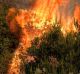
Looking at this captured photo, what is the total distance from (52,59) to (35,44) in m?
0.78

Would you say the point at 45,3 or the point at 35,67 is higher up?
the point at 45,3

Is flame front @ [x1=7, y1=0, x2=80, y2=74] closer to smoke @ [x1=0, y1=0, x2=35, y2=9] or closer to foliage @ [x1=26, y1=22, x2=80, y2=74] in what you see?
smoke @ [x1=0, y1=0, x2=35, y2=9]

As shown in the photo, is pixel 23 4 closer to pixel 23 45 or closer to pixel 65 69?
pixel 23 45

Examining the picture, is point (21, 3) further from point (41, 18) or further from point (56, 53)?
point (56, 53)

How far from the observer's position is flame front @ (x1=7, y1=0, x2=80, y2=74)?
8570 millimetres

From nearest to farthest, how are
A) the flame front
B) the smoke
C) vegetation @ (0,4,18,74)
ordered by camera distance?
vegetation @ (0,4,18,74) → the flame front → the smoke

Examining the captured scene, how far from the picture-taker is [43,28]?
8.68m

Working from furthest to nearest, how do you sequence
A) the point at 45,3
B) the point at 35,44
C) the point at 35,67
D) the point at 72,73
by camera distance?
the point at 45,3, the point at 35,44, the point at 35,67, the point at 72,73

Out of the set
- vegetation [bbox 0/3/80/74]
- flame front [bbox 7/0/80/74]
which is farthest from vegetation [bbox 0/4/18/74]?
flame front [bbox 7/0/80/74]

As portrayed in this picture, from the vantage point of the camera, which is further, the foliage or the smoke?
the smoke

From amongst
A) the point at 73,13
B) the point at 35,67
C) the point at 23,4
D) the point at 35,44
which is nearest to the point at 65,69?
the point at 35,67

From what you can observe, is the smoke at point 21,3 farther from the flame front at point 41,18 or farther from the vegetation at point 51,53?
the vegetation at point 51,53

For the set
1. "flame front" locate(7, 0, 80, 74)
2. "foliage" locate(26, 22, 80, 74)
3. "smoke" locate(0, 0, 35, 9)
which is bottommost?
"foliage" locate(26, 22, 80, 74)

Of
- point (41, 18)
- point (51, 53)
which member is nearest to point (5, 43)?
point (41, 18)
